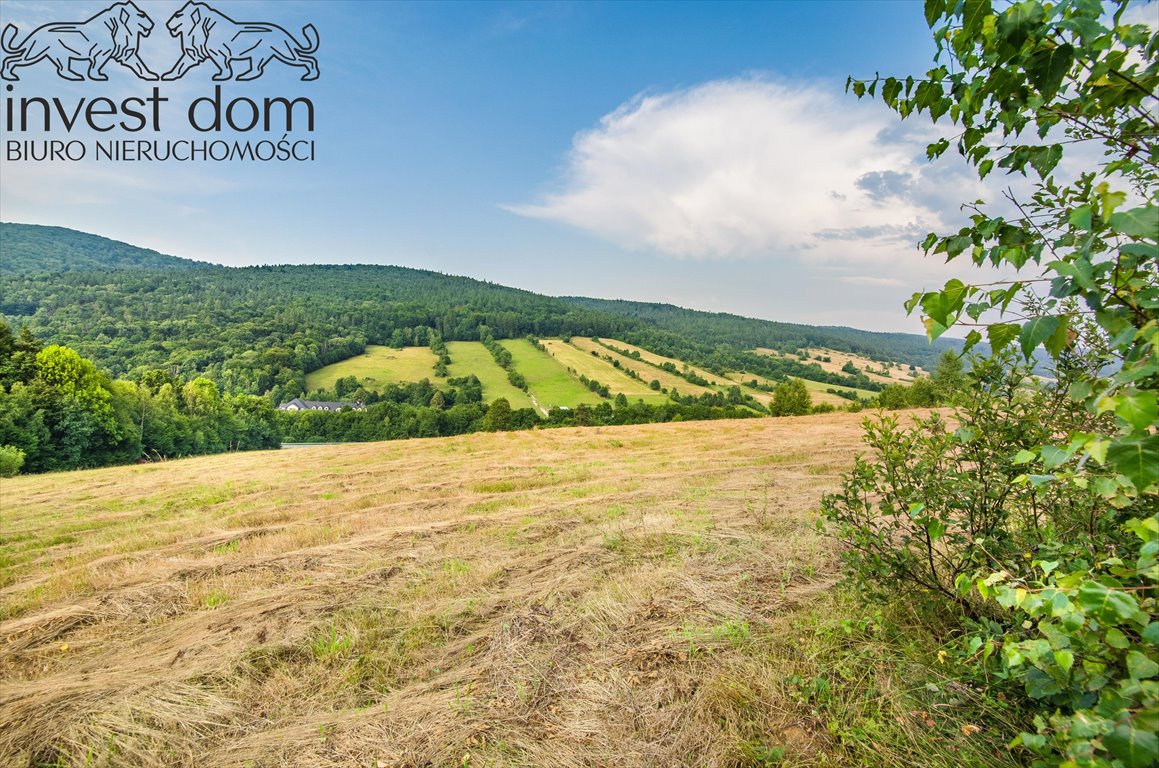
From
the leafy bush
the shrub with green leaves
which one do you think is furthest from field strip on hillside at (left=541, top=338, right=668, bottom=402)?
the shrub with green leaves

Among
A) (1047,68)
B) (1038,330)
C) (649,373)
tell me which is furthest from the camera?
(649,373)

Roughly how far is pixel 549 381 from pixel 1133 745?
258 ft

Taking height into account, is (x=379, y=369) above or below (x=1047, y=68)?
below

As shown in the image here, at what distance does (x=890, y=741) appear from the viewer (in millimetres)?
2660

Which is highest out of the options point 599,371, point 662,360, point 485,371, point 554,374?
point 662,360

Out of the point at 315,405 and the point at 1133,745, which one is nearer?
the point at 1133,745

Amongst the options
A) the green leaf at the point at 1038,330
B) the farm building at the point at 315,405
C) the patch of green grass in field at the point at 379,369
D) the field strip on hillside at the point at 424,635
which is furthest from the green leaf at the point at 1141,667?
the patch of green grass in field at the point at 379,369

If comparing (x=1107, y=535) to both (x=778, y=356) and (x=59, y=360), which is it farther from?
(x=778, y=356)

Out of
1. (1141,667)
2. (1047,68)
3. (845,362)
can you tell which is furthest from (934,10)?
(845,362)

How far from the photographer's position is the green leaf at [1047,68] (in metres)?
1.51

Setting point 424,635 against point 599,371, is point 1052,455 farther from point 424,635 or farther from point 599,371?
point 599,371

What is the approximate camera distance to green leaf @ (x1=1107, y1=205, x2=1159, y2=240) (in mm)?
1168

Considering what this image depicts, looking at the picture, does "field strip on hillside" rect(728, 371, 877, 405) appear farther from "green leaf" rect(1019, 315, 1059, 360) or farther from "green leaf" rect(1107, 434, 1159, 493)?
"green leaf" rect(1107, 434, 1159, 493)

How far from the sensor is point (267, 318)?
98812mm
